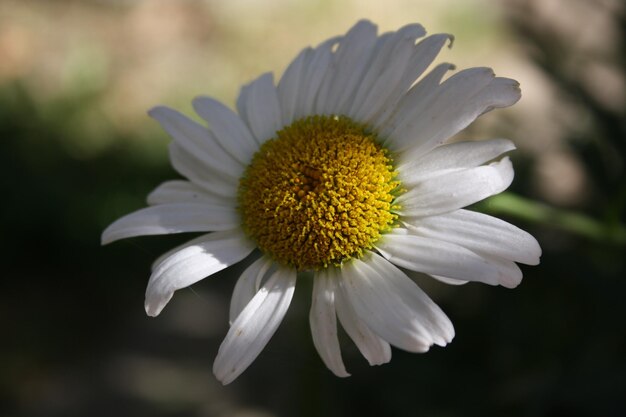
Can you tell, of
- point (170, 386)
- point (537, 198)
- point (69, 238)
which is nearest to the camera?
point (537, 198)

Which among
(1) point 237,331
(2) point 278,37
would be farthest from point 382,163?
(2) point 278,37

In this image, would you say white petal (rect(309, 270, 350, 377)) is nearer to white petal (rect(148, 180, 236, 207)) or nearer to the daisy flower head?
the daisy flower head

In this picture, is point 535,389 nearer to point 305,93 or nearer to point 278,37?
point 305,93

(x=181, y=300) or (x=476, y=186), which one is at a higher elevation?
(x=476, y=186)

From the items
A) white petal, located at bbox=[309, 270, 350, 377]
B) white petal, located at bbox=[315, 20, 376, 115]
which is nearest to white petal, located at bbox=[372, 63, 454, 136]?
white petal, located at bbox=[315, 20, 376, 115]

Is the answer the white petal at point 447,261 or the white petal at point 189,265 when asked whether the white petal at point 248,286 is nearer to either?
the white petal at point 189,265

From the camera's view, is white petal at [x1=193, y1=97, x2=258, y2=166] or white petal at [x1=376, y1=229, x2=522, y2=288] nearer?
white petal at [x1=376, y1=229, x2=522, y2=288]

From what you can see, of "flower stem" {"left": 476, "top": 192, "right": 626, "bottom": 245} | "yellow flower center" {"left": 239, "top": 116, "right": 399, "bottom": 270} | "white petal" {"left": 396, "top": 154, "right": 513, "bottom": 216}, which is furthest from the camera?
"flower stem" {"left": 476, "top": 192, "right": 626, "bottom": 245}
